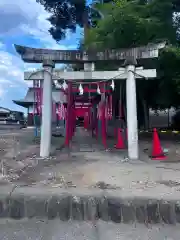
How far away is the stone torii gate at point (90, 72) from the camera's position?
904 cm

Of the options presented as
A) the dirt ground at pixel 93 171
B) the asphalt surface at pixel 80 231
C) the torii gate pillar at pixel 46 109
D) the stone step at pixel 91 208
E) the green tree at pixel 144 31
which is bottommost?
the asphalt surface at pixel 80 231

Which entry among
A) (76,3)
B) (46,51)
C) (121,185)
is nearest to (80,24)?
(76,3)

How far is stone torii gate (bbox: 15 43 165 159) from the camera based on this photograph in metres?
9.04

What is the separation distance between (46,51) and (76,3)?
15.8 m

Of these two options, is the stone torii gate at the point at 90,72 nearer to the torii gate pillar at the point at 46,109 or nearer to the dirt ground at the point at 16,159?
the torii gate pillar at the point at 46,109

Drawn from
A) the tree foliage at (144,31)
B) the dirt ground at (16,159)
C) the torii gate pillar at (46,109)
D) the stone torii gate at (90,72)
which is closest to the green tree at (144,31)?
the tree foliage at (144,31)

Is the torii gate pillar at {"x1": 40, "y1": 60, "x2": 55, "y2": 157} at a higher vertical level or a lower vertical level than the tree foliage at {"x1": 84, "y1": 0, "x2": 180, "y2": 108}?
lower

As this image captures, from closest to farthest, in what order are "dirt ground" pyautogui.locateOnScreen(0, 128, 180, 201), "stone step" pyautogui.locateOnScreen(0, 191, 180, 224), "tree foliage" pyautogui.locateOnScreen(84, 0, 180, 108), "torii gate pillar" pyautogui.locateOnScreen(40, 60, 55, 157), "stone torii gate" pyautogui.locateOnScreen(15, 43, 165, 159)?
"stone step" pyautogui.locateOnScreen(0, 191, 180, 224)
"dirt ground" pyautogui.locateOnScreen(0, 128, 180, 201)
"stone torii gate" pyautogui.locateOnScreen(15, 43, 165, 159)
"torii gate pillar" pyautogui.locateOnScreen(40, 60, 55, 157)
"tree foliage" pyautogui.locateOnScreen(84, 0, 180, 108)

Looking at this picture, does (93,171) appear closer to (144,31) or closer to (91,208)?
(91,208)

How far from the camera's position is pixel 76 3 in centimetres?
2314

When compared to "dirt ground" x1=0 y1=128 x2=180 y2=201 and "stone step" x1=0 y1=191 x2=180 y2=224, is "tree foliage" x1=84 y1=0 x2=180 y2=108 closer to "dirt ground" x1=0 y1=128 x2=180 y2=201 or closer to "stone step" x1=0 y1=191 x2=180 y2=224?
"dirt ground" x1=0 y1=128 x2=180 y2=201

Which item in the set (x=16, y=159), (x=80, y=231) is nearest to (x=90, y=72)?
(x=16, y=159)

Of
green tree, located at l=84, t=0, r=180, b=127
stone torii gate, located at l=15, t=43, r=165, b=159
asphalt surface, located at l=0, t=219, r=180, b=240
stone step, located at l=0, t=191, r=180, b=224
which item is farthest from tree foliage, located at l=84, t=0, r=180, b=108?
asphalt surface, located at l=0, t=219, r=180, b=240

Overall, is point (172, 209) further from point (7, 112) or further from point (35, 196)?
point (7, 112)
